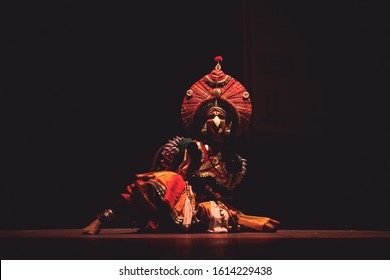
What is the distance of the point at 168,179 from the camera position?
2.84 m

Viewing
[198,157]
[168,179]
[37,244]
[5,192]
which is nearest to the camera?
[37,244]

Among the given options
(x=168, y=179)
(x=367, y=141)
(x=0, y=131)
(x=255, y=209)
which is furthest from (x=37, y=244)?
(x=367, y=141)

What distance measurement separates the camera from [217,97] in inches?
123

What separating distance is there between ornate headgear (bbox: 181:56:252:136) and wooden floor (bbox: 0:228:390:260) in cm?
98

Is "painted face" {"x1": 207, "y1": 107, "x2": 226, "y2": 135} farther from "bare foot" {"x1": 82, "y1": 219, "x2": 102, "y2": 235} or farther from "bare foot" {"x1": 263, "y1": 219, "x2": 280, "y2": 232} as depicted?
"bare foot" {"x1": 82, "y1": 219, "x2": 102, "y2": 235}

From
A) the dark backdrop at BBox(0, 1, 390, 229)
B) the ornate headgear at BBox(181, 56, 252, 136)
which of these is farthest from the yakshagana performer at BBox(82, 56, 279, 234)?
the dark backdrop at BBox(0, 1, 390, 229)

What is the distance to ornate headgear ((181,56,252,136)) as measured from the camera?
3.13 meters

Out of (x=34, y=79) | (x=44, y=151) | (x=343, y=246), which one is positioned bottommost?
(x=343, y=246)

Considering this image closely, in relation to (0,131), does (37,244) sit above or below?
below

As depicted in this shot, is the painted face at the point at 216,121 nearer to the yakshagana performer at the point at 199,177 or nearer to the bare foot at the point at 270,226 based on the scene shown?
the yakshagana performer at the point at 199,177

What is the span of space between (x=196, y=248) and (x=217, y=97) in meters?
1.17

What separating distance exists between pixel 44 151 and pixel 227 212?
4.07 ft

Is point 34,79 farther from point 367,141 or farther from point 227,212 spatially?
point 367,141

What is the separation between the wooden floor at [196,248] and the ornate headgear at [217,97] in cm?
98
